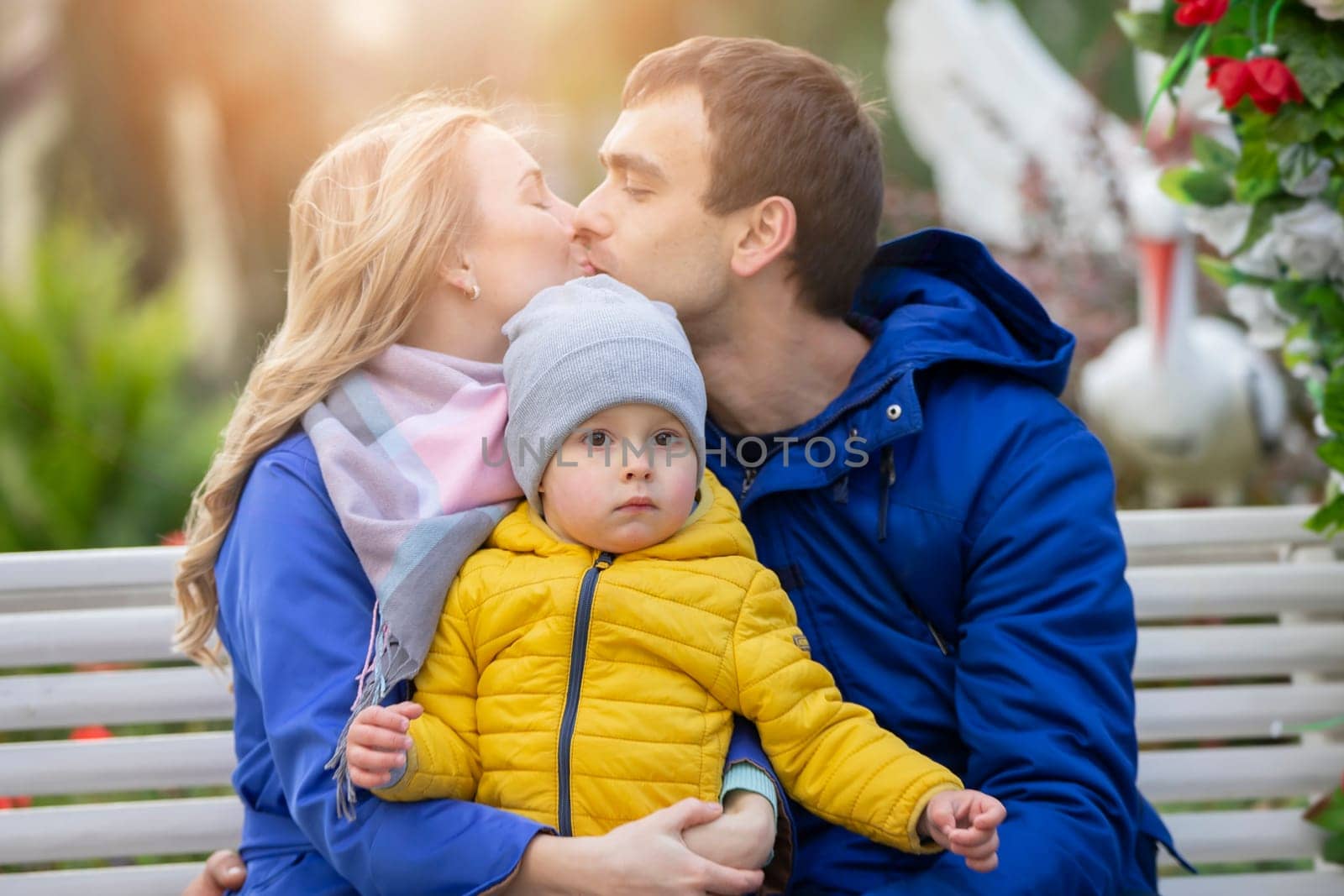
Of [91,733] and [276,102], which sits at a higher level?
[276,102]

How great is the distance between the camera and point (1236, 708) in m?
2.84

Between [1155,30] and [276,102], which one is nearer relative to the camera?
[1155,30]

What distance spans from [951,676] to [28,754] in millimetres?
1710

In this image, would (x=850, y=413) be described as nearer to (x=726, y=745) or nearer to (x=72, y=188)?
(x=726, y=745)

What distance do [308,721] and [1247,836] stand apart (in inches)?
74.1

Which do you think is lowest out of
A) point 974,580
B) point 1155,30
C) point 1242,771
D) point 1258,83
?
point 1242,771

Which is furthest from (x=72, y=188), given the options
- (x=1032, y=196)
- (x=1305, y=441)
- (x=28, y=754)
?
(x=1305, y=441)

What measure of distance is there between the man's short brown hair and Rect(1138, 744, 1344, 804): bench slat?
3.72 ft

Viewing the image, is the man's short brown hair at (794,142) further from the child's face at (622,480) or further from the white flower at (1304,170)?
the white flower at (1304,170)

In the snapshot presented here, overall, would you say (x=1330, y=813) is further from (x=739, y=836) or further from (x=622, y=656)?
(x=622, y=656)

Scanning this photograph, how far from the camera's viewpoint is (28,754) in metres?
2.67

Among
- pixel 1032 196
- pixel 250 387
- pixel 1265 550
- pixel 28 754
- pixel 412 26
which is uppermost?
pixel 412 26

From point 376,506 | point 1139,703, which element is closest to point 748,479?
point 376,506

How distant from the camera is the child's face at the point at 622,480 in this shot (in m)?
1.98
